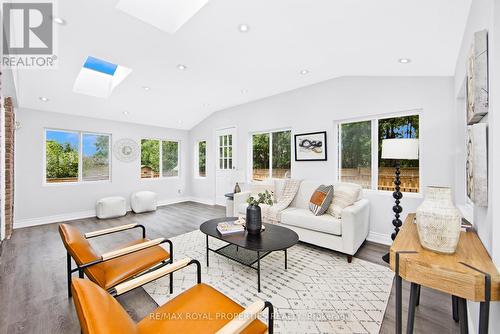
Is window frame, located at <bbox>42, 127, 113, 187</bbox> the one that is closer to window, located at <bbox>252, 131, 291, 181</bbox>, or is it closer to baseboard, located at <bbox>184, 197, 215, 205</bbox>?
baseboard, located at <bbox>184, 197, 215, 205</bbox>

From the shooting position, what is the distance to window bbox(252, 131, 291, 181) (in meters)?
4.66

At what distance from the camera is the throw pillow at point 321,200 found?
9.96 ft

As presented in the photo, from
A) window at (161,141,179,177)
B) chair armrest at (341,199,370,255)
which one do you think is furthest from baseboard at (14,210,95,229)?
chair armrest at (341,199,370,255)

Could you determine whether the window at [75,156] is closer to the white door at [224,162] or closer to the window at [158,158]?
the window at [158,158]

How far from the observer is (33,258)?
2820 millimetres

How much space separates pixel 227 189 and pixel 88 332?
5.02 metres

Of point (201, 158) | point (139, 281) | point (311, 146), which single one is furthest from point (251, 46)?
point (201, 158)

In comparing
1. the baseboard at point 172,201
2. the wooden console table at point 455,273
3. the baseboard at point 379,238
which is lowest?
the baseboard at point 379,238

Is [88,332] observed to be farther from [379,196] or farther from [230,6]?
[379,196]

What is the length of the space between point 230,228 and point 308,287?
40.8 inches

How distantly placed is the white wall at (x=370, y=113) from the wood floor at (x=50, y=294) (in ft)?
3.72

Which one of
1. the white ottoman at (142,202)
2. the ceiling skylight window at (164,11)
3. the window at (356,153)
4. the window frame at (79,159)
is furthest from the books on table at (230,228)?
the window frame at (79,159)

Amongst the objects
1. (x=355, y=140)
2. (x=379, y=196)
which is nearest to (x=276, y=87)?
(x=355, y=140)

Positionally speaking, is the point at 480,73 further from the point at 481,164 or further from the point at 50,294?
the point at 50,294
